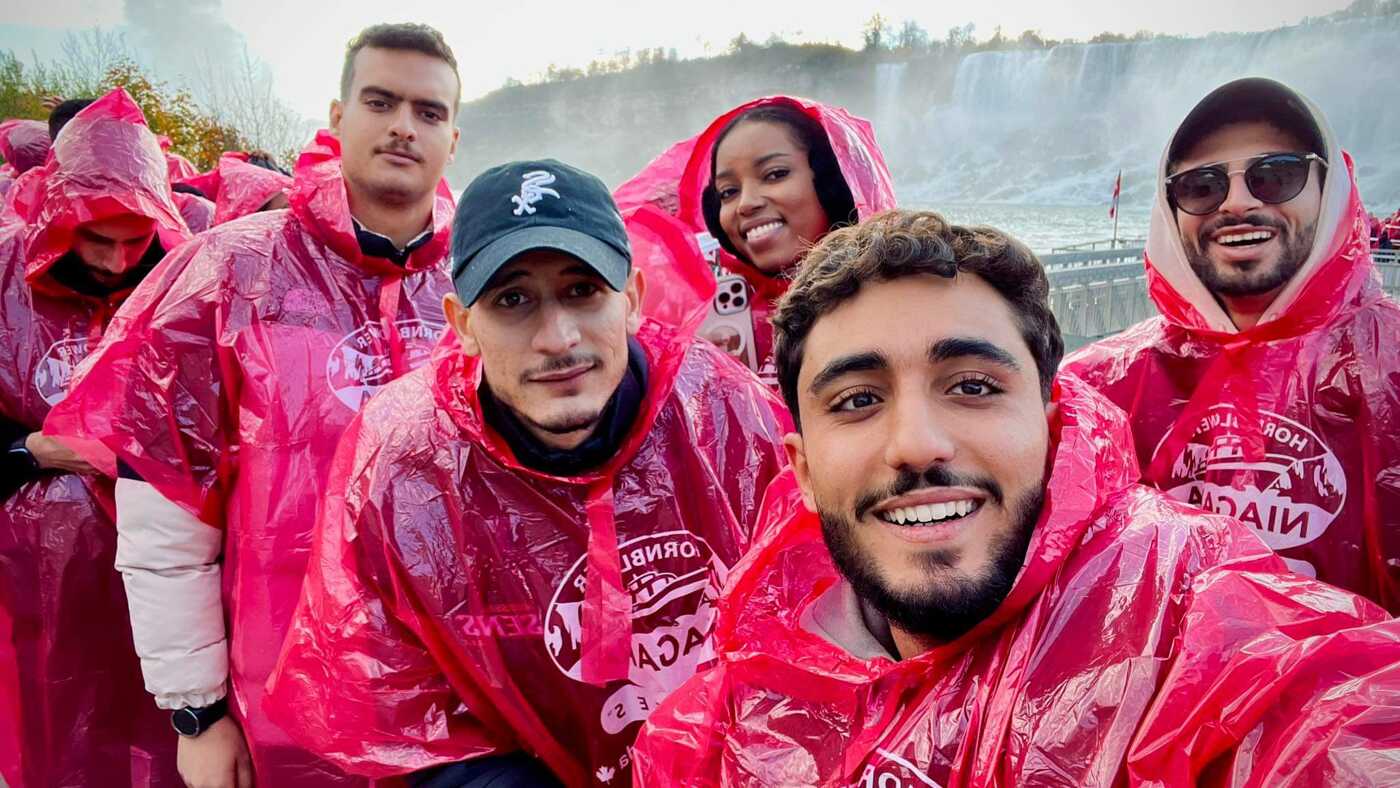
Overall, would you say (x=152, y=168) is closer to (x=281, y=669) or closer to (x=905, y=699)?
(x=281, y=669)

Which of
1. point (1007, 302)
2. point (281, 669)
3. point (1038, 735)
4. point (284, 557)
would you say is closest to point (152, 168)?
point (284, 557)

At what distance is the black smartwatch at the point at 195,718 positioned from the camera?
1.96m

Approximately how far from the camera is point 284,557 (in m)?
1.97

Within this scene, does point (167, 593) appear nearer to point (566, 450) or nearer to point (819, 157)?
point (566, 450)

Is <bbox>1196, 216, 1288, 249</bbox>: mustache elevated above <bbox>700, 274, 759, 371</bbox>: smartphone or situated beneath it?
elevated above

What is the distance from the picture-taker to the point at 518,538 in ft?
5.06

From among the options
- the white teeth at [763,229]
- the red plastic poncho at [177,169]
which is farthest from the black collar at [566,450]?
the red plastic poncho at [177,169]

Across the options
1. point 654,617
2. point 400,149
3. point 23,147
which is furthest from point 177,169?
point 654,617

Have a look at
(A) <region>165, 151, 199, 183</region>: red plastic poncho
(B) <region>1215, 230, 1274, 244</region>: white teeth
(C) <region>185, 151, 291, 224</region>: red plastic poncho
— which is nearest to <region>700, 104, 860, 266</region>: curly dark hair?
(B) <region>1215, 230, 1274, 244</region>: white teeth

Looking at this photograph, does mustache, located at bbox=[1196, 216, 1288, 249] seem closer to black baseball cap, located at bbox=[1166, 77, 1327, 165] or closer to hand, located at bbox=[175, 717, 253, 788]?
black baseball cap, located at bbox=[1166, 77, 1327, 165]

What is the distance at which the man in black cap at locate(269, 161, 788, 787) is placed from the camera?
148cm

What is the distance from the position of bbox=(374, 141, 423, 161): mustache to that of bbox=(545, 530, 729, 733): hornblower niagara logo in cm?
132

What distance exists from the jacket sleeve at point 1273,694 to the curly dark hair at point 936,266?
1.28 ft

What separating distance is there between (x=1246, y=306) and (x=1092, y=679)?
1332mm
